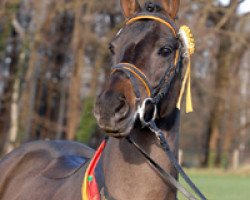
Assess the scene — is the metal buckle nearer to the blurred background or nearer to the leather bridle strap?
the leather bridle strap

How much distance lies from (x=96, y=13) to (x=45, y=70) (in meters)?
6.48

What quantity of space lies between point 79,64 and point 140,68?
1146 inches

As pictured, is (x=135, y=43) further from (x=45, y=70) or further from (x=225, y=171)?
(x=45, y=70)

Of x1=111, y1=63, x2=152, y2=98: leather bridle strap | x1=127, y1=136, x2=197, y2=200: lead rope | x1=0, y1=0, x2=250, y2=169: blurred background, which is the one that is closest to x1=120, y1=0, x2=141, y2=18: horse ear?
x1=111, y1=63, x2=152, y2=98: leather bridle strap

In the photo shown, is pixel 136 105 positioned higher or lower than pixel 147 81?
lower

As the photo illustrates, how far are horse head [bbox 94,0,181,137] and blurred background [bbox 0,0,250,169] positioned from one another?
22885 millimetres

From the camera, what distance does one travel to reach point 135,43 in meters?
4.54

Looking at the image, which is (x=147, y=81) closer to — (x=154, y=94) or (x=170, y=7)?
(x=154, y=94)

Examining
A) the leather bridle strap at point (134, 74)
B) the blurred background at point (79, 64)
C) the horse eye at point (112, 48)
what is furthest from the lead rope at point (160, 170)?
the blurred background at point (79, 64)

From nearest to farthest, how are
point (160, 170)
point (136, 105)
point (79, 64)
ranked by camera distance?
point (136, 105), point (160, 170), point (79, 64)

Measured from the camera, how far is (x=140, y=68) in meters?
4.49


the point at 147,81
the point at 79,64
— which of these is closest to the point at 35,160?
the point at 147,81

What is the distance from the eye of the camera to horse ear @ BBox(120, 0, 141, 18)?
5.00 meters

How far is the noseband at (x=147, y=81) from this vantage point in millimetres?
4348
